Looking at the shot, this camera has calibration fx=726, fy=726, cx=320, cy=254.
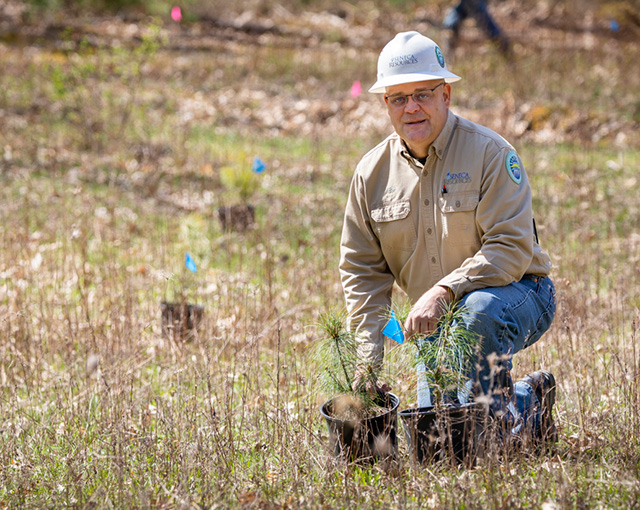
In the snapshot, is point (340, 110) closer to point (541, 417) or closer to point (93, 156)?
point (93, 156)

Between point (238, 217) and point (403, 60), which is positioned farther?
point (238, 217)

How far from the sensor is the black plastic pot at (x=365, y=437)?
2.78m

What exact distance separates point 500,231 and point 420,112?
627 mm

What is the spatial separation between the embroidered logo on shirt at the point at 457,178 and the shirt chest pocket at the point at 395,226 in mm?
207

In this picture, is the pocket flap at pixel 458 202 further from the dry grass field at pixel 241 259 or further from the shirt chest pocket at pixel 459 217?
the dry grass field at pixel 241 259

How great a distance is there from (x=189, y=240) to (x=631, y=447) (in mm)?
4598

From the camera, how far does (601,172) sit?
9.04 metres

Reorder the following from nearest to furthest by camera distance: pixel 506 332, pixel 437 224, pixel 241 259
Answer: pixel 506 332, pixel 437 224, pixel 241 259

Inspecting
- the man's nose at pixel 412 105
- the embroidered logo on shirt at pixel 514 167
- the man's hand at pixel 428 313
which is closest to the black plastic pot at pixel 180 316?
the man's hand at pixel 428 313

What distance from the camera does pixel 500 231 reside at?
2.95 m

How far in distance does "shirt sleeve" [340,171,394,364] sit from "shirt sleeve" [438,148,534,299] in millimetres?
396

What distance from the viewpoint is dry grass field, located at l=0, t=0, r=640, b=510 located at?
9.21 feet

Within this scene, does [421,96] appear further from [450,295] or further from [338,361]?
[338,361]

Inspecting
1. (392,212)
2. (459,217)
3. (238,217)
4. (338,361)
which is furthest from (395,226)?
(238,217)
